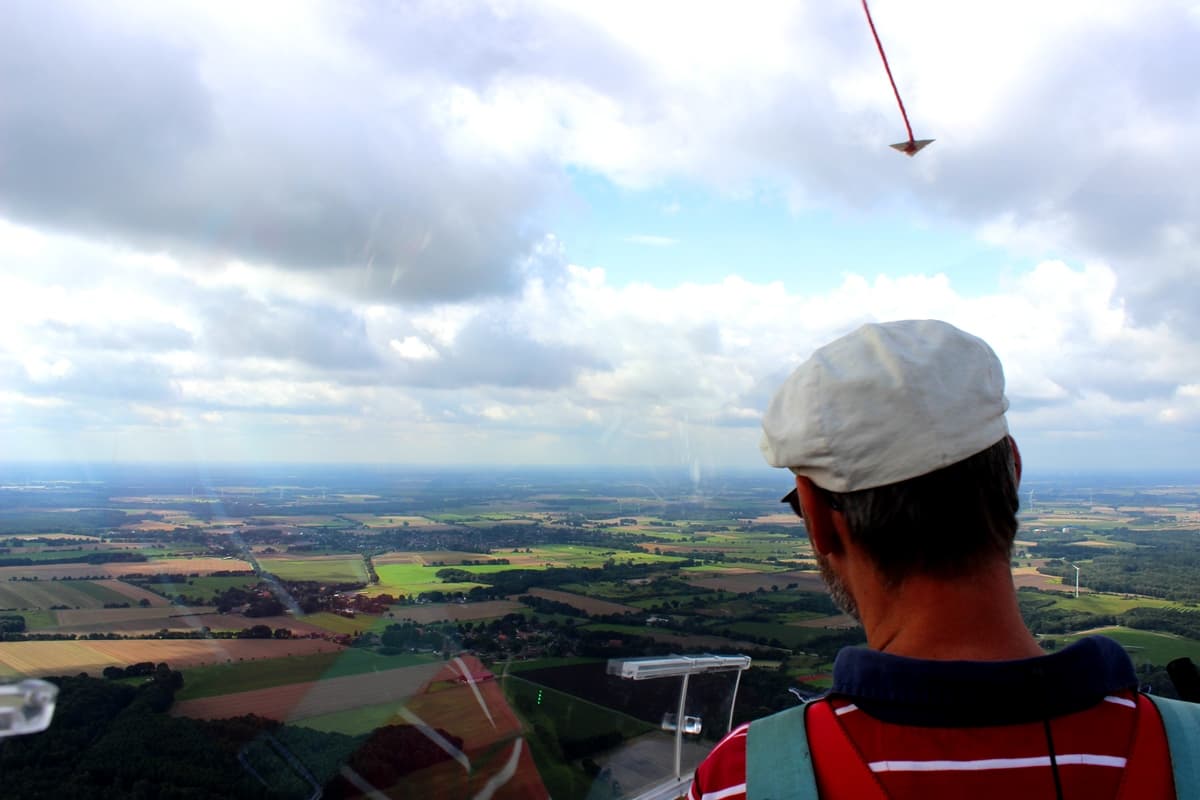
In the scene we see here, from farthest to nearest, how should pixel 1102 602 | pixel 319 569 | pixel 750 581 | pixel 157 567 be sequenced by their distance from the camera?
pixel 750 581 → pixel 319 569 → pixel 1102 602 → pixel 157 567

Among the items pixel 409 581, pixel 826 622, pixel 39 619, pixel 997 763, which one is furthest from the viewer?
pixel 409 581

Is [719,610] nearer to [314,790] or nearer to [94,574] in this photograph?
[314,790]

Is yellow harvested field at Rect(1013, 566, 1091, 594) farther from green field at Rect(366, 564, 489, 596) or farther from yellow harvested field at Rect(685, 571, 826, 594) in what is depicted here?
green field at Rect(366, 564, 489, 596)

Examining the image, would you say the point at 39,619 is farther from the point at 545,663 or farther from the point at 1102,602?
the point at 1102,602

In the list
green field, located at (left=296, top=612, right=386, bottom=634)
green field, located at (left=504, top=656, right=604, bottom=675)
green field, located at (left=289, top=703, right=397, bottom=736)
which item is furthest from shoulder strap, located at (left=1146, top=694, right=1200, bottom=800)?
green field, located at (left=296, top=612, right=386, bottom=634)

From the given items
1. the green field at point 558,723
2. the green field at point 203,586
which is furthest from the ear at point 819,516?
the green field at point 203,586

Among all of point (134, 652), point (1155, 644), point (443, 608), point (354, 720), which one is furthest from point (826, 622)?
point (134, 652)

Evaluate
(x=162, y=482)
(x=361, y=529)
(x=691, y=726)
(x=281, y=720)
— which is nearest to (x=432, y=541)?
(x=361, y=529)
